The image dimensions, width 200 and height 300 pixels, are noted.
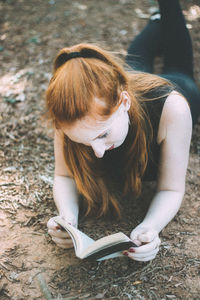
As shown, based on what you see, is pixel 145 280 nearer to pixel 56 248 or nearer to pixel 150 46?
pixel 56 248

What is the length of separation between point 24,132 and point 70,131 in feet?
5.13

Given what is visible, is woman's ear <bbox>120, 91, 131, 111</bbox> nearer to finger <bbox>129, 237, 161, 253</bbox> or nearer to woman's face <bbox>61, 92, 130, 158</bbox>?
woman's face <bbox>61, 92, 130, 158</bbox>

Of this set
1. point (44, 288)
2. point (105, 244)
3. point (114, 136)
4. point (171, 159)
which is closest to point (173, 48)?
point (171, 159)

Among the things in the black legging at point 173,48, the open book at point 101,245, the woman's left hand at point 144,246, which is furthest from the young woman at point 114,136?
the black legging at point 173,48

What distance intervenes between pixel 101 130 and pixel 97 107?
12 cm

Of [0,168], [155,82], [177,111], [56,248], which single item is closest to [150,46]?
[155,82]

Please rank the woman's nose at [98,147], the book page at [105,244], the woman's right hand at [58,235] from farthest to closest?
1. the woman's right hand at [58,235]
2. the woman's nose at [98,147]
3. the book page at [105,244]

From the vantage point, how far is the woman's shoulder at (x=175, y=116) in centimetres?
184

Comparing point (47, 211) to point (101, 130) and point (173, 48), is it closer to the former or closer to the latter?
point (101, 130)

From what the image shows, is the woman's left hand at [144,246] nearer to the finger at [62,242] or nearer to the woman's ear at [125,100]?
the finger at [62,242]

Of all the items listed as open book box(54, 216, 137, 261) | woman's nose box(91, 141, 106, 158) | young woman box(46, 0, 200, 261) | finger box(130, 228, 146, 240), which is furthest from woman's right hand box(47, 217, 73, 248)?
woman's nose box(91, 141, 106, 158)

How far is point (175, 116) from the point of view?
1840mm

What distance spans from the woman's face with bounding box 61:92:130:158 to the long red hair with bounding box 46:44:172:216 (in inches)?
1.5

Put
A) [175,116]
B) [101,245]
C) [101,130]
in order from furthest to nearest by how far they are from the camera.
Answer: [175,116], [101,130], [101,245]
